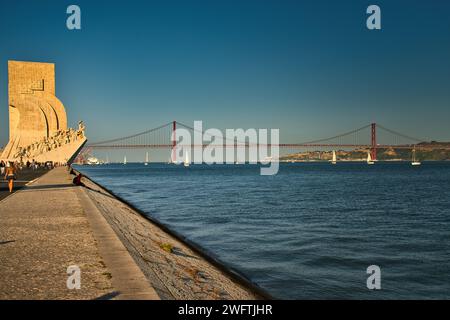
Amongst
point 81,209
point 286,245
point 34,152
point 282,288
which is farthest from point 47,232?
point 34,152

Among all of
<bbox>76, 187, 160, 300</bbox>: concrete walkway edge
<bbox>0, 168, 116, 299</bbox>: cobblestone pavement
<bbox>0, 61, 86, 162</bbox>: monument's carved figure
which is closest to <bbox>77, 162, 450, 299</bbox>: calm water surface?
<bbox>76, 187, 160, 300</bbox>: concrete walkway edge

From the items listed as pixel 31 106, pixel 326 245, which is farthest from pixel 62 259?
pixel 31 106

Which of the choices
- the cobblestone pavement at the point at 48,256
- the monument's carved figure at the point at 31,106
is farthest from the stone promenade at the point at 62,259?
the monument's carved figure at the point at 31,106

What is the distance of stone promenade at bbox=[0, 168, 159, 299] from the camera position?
427cm

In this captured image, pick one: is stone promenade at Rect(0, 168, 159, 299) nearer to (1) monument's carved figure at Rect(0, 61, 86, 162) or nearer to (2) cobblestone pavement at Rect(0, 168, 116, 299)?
(2) cobblestone pavement at Rect(0, 168, 116, 299)

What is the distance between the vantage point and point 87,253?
592 centimetres

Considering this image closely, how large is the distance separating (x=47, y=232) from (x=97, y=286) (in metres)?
3.71

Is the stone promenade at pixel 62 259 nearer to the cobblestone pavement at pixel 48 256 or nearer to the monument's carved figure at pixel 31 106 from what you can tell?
the cobblestone pavement at pixel 48 256

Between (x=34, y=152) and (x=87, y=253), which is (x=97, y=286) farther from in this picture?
(x=34, y=152)

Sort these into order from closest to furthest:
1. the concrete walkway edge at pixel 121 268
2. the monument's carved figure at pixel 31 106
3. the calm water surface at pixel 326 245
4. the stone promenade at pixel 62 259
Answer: the concrete walkway edge at pixel 121 268 → the stone promenade at pixel 62 259 → the calm water surface at pixel 326 245 → the monument's carved figure at pixel 31 106

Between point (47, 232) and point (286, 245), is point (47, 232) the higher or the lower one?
A: the higher one

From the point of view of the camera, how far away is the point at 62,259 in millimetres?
5637

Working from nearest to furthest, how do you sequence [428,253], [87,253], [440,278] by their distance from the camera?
[87,253] < [440,278] < [428,253]

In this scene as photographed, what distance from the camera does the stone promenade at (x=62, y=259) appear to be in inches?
168
